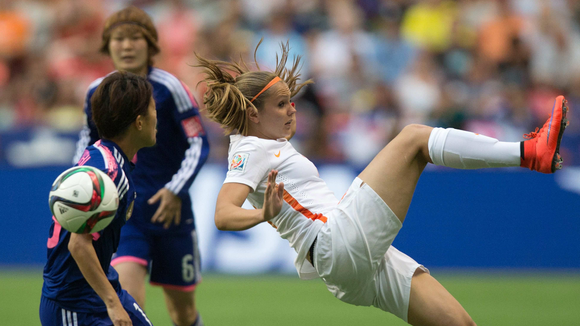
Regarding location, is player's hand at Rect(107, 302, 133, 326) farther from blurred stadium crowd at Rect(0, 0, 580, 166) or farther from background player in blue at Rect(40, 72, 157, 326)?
blurred stadium crowd at Rect(0, 0, 580, 166)

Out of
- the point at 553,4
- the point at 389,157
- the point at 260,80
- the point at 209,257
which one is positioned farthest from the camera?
the point at 553,4

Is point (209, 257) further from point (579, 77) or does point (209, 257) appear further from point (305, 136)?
point (579, 77)

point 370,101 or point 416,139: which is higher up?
point 370,101

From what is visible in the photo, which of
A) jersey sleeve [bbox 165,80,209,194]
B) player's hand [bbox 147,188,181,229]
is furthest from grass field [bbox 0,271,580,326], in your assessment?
jersey sleeve [bbox 165,80,209,194]

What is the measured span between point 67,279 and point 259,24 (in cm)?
935

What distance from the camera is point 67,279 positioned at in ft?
10.5

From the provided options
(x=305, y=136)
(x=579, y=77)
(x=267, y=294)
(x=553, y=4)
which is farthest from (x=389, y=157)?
(x=553, y=4)

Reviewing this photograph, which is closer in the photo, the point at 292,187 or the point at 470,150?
the point at 470,150

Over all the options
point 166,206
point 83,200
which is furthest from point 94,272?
point 166,206

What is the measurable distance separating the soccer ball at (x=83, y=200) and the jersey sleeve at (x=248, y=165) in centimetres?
63

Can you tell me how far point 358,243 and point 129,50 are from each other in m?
2.44

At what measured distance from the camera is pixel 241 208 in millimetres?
3215

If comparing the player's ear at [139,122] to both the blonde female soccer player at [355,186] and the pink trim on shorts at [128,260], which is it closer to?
the blonde female soccer player at [355,186]

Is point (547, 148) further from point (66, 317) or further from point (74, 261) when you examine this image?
point (66, 317)
